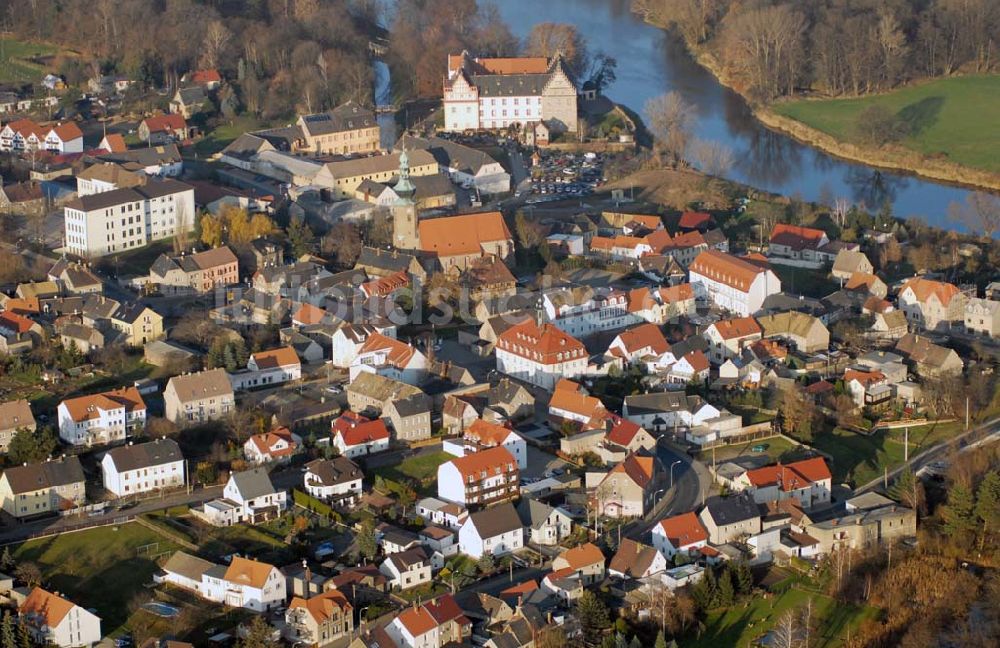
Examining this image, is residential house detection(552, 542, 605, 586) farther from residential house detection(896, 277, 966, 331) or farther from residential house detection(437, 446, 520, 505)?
residential house detection(896, 277, 966, 331)

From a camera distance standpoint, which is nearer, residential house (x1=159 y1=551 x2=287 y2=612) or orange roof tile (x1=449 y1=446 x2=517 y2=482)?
residential house (x1=159 y1=551 x2=287 y2=612)

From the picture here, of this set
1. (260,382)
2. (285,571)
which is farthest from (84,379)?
(285,571)

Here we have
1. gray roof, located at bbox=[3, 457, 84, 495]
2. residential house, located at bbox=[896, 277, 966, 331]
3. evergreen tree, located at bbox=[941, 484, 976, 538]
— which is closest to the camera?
evergreen tree, located at bbox=[941, 484, 976, 538]

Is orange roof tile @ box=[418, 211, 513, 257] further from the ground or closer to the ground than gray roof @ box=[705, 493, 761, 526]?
further from the ground

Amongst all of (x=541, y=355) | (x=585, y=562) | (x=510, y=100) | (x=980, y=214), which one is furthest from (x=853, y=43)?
(x=585, y=562)

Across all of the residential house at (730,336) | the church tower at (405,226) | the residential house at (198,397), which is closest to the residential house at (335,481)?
Result: the residential house at (198,397)

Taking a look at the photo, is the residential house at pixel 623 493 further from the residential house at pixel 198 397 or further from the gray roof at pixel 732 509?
the residential house at pixel 198 397

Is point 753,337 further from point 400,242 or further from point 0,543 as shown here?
point 0,543

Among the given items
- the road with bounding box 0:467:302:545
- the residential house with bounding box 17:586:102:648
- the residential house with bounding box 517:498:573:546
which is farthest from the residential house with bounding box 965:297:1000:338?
the residential house with bounding box 17:586:102:648
